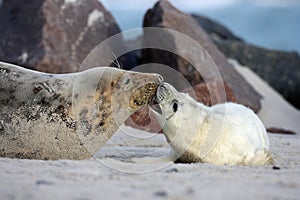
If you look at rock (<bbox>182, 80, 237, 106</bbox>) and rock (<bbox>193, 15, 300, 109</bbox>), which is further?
rock (<bbox>193, 15, 300, 109</bbox>)

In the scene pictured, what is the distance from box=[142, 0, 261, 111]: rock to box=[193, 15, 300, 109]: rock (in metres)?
2.28

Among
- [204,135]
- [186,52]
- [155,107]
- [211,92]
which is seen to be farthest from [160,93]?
[186,52]

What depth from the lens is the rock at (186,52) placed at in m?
9.91

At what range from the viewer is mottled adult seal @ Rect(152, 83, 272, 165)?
14.5 feet

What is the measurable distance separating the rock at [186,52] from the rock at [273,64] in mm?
2277

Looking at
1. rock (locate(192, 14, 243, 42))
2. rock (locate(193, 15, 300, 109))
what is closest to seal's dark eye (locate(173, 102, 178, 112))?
rock (locate(193, 15, 300, 109))

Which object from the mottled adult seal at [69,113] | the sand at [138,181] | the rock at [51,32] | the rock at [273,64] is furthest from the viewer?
the rock at [273,64]

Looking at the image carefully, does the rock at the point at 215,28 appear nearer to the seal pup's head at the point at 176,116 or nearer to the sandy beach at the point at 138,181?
the seal pup's head at the point at 176,116

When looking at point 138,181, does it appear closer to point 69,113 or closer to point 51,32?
point 69,113

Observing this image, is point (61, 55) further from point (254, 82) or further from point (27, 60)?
point (254, 82)

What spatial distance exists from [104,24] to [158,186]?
8337mm

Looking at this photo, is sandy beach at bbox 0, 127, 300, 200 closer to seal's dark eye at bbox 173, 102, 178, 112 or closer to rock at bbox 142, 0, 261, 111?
seal's dark eye at bbox 173, 102, 178, 112

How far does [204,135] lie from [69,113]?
1.12m

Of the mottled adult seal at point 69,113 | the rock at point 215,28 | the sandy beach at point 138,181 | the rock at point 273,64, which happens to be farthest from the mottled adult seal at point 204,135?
the rock at point 215,28
